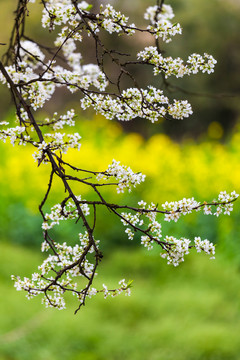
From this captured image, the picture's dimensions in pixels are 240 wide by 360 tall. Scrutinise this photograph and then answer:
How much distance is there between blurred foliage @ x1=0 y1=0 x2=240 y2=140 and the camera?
10695 mm

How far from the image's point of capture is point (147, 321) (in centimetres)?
514

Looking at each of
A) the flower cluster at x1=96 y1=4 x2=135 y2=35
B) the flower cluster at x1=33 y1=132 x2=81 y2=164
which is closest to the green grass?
the flower cluster at x1=33 y1=132 x2=81 y2=164

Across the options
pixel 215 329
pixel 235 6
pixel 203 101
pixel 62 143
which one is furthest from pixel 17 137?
pixel 235 6

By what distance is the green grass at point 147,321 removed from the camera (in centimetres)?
451

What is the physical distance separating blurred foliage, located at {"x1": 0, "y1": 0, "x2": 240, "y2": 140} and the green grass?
5212 mm

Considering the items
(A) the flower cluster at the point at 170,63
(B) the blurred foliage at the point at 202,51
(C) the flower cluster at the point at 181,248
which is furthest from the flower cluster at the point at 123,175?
(B) the blurred foliage at the point at 202,51

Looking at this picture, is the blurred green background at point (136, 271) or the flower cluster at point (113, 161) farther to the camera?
the blurred green background at point (136, 271)

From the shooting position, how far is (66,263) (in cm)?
194

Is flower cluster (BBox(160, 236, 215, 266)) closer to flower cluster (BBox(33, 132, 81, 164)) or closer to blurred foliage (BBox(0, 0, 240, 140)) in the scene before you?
flower cluster (BBox(33, 132, 81, 164))

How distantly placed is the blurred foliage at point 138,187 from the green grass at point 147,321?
0.66 meters

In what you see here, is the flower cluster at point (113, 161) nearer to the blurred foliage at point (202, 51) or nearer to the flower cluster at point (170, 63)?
the flower cluster at point (170, 63)

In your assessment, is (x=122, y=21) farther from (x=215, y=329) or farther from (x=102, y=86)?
(x=215, y=329)

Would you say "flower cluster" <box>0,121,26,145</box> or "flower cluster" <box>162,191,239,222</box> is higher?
"flower cluster" <box>0,121,26,145</box>

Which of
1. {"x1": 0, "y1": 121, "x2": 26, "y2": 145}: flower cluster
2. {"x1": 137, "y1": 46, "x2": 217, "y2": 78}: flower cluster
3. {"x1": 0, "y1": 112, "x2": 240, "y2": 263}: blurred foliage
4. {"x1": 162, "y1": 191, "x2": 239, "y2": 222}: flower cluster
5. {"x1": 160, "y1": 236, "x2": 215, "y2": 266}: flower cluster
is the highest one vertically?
{"x1": 0, "y1": 112, "x2": 240, "y2": 263}: blurred foliage
